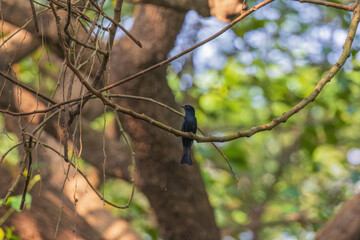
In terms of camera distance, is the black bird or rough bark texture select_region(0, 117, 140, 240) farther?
rough bark texture select_region(0, 117, 140, 240)

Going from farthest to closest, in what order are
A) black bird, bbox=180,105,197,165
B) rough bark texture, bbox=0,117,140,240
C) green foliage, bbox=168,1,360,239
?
green foliage, bbox=168,1,360,239
rough bark texture, bbox=0,117,140,240
black bird, bbox=180,105,197,165

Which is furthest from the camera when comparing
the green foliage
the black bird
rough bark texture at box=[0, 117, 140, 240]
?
the green foliage

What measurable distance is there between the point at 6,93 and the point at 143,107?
1.16m

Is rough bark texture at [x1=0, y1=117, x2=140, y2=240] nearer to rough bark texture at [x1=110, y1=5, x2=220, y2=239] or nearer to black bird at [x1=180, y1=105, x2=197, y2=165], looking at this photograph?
rough bark texture at [x1=110, y1=5, x2=220, y2=239]

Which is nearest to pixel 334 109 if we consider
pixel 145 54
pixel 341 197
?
pixel 341 197

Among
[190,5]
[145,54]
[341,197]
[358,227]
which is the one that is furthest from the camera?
[341,197]

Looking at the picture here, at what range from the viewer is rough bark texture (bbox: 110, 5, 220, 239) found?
13.7 feet

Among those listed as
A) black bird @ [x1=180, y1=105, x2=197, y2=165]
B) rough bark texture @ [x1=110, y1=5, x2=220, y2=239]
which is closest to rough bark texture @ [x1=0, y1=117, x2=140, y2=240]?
rough bark texture @ [x1=110, y1=5, x2=220, y2=239]

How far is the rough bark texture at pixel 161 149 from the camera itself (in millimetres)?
4188

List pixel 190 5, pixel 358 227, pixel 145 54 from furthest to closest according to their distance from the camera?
pixel 145 54
pixel 358 227
pixel 190 5

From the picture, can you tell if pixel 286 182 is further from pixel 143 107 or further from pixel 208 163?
pixel 143 107

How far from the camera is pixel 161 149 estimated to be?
13.9 feet

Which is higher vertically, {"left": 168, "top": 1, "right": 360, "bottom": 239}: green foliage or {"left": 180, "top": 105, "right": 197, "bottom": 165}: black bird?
{"left": 168, "top": 1, "right": 360, "bottom": 239}: green foliage

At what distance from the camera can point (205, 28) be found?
13.1ft
